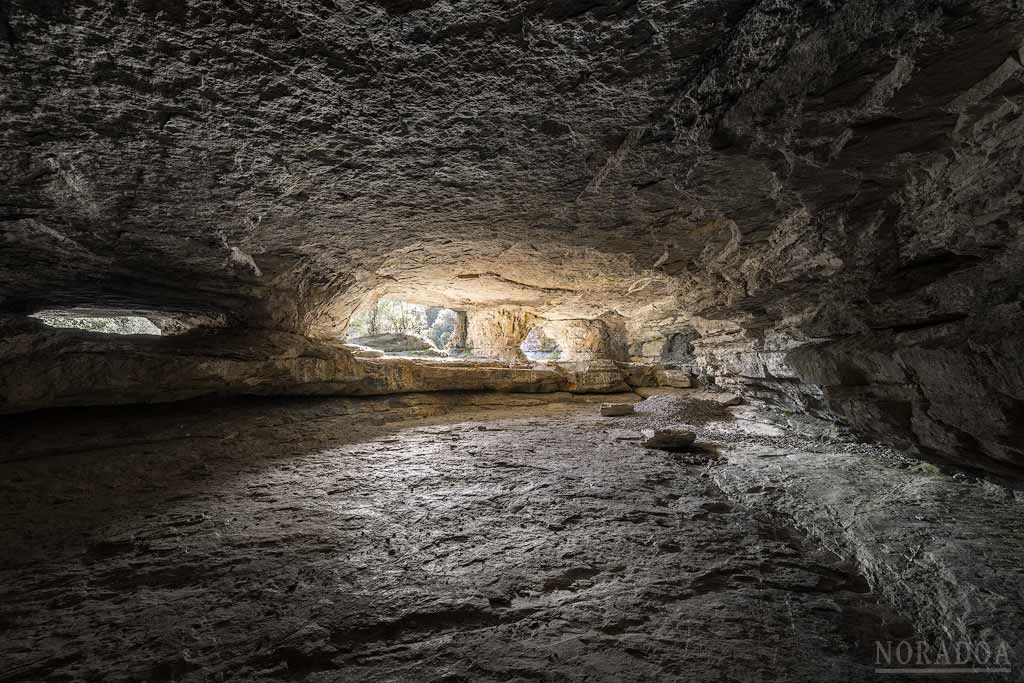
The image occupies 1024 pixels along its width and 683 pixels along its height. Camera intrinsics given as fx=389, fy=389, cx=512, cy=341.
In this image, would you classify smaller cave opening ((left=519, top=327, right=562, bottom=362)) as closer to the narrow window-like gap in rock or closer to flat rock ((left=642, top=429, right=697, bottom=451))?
the narrow window-like gap in rock

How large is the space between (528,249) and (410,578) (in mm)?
3652

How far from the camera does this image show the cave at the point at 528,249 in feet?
5.06

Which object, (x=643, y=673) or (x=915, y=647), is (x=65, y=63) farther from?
(x=915, y=647)

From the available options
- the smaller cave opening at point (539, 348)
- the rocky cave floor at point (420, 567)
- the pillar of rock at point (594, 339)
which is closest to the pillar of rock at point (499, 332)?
the pillar of rock at point (594, 339)

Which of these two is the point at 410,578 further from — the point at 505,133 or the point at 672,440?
the point at 672,440

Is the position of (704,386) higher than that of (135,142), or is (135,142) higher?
(135,142)

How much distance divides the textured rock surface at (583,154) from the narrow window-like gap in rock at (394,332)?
6.28 metres

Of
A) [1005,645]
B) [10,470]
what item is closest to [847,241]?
[1005,645]

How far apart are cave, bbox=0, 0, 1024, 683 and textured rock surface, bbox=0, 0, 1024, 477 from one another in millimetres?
20

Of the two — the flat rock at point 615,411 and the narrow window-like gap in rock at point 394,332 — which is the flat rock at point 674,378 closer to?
the flat rock at point 615,411

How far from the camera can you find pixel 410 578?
1877mm

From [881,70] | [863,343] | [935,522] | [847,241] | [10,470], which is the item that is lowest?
[10,470]

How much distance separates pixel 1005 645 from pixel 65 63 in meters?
4.39

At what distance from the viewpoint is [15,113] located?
1944 mm
